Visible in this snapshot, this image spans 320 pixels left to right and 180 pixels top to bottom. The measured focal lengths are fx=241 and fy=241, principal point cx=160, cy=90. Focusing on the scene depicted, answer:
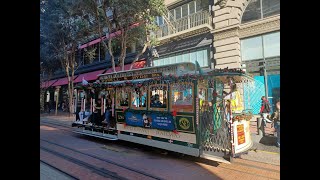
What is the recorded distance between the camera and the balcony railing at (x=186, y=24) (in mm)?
12977

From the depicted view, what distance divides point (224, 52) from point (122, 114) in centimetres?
638

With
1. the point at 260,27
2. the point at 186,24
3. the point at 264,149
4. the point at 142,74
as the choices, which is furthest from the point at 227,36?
the point at 264,149

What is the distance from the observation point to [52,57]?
17.6 m

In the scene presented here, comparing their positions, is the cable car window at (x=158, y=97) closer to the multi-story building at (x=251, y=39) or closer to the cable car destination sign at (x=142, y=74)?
the cable car destination sign at (x=142, y=74)

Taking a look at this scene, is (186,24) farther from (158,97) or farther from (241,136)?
(241,136)

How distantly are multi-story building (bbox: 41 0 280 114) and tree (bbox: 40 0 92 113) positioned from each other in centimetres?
153

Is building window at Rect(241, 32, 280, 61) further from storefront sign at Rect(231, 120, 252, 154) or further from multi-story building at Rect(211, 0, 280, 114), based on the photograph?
storefront sign at Rect(231, 120, 252, 154)

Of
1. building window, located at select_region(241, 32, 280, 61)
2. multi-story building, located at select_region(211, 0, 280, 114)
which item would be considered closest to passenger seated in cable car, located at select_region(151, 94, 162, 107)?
multi-story building, located at select_region(211, 0, 280, 114)

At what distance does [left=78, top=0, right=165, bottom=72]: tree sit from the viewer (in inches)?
460

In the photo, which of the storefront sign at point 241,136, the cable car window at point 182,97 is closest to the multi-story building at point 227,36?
the storefront sign at point 241,136

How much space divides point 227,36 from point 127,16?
5.18 metres
